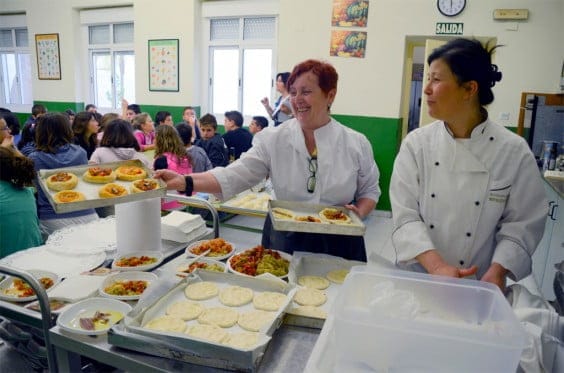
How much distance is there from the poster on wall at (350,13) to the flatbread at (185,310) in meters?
4.76

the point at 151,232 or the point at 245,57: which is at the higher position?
the point at 245,57

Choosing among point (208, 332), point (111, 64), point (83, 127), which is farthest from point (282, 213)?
point (111, 64)

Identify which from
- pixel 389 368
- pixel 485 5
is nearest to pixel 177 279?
pixel 389 368

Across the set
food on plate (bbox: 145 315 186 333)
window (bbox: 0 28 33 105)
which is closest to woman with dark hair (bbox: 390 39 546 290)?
food on plate (bbox: 145 315 186 333)

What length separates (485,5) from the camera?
481 centimetres

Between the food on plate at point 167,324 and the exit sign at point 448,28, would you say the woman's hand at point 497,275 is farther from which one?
the exit sign at point 448,28

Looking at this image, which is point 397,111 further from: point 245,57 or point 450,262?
point 450,262

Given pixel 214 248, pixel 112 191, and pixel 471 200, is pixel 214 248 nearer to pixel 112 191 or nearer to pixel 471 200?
pixel 112 191

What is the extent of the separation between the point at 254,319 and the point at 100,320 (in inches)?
19.4

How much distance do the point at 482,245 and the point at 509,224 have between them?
12 cm

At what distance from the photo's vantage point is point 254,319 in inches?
51.1

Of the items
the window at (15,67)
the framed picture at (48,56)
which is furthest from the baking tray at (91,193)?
the window at (15,67)

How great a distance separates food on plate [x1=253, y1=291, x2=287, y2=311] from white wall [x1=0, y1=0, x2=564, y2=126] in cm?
435

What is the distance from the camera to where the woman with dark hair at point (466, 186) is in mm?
1400
